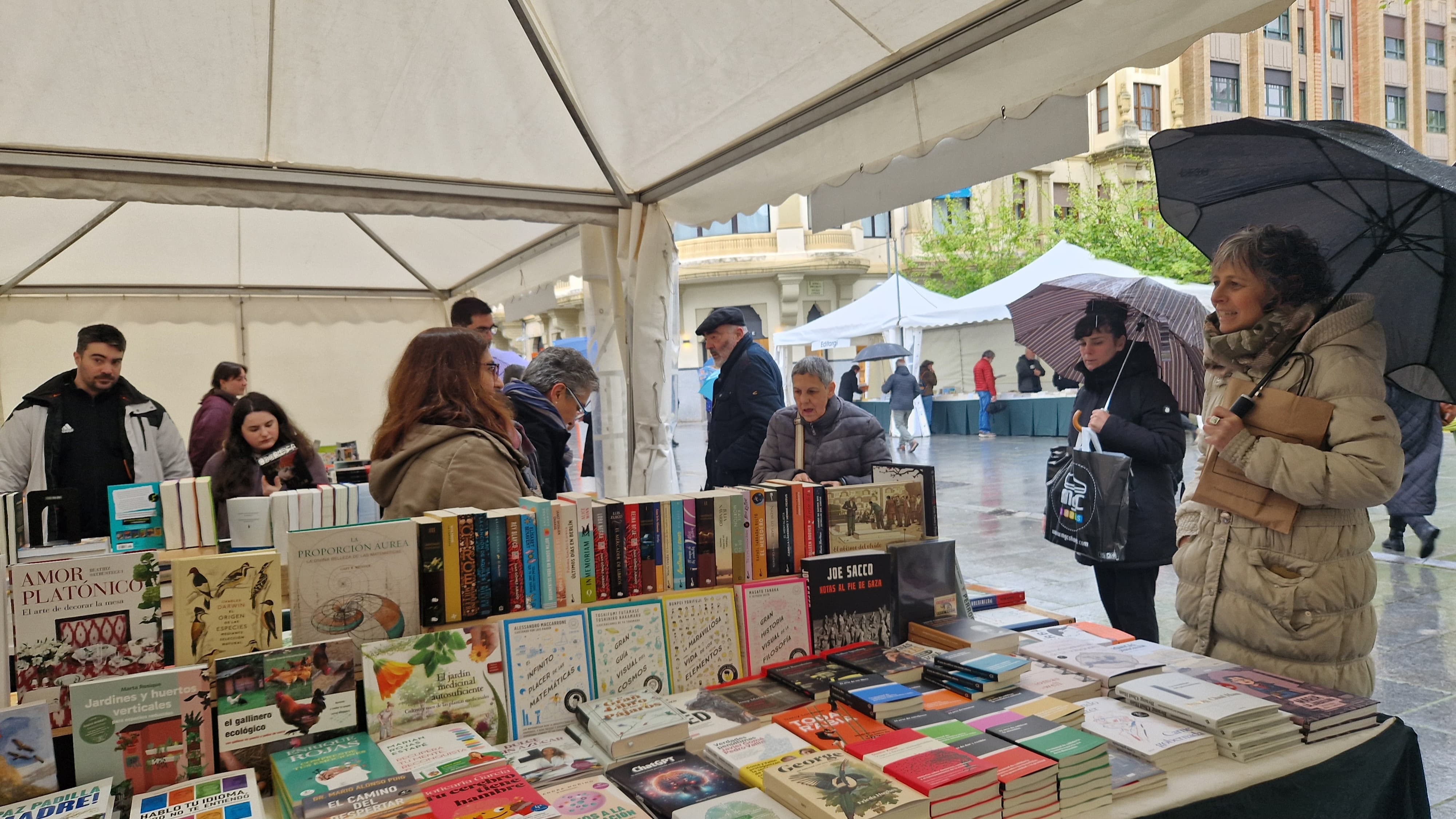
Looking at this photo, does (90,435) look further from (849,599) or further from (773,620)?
(849,599)

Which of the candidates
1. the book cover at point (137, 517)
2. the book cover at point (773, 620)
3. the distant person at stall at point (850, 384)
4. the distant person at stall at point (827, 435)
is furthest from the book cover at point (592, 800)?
the distant person at stall at point (850, 384)

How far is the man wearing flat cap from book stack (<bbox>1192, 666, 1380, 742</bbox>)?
8.53 feet

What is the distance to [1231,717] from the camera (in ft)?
5.53

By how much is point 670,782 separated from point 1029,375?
647 inches

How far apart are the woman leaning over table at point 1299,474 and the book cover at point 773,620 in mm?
1141

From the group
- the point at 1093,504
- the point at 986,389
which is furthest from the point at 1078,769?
the point at 986,389

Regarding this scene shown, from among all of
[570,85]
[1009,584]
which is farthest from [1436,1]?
[570,85]

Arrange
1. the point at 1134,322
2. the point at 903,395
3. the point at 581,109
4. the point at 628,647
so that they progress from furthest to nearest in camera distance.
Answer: the point at 903,395 → the point at 581,109 → the point at 1134,322 → the point at 628,647

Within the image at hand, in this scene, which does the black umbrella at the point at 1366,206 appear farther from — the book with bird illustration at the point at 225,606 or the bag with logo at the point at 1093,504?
the book with bird illustration at the point at 225,606

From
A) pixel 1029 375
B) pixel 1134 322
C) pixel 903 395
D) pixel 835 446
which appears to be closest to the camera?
pixel 1134 322

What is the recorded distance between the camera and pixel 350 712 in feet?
5.38

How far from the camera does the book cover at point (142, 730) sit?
144 centimetres

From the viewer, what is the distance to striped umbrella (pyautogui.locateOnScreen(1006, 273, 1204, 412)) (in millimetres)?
3434

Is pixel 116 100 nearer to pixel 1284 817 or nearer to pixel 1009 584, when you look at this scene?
pixel 1284 817
